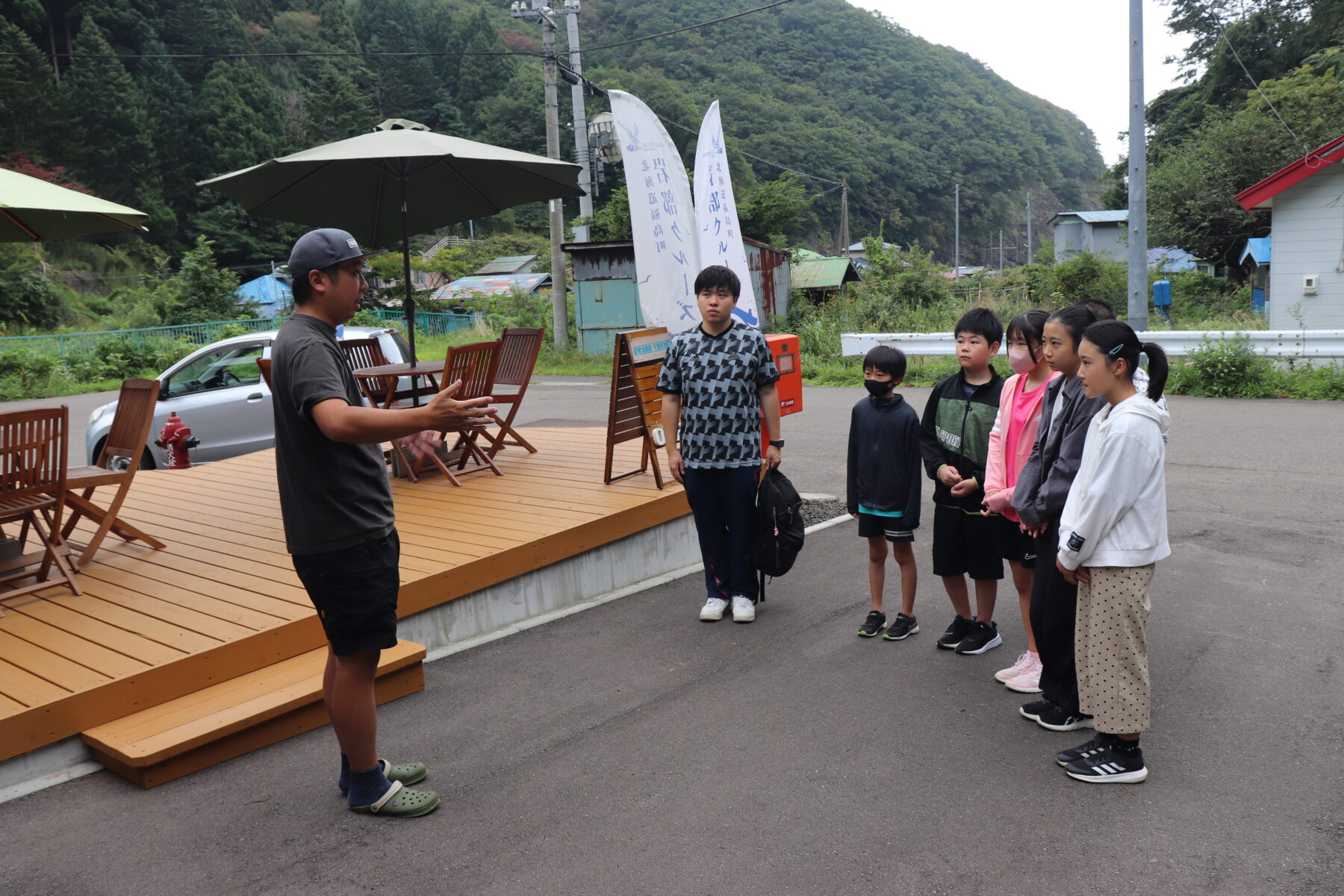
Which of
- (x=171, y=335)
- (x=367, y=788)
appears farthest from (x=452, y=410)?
(x=171, y=335)

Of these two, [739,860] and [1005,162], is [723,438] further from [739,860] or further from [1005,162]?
[1005,162]

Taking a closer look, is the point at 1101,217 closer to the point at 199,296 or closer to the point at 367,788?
the point at 199,296

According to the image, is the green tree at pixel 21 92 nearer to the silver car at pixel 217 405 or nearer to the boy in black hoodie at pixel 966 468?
the silver car at pixel 217 405

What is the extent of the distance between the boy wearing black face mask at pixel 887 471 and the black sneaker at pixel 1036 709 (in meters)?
0.96

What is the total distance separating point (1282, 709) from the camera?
3738 mm

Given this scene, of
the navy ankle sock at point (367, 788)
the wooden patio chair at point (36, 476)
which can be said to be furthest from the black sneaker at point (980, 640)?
the wooden patio chair at point (36, 476)

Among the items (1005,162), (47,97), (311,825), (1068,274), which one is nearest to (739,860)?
(311,825)

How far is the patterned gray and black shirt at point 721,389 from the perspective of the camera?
16.0 ft

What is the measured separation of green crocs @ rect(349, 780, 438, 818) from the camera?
3.13 meters

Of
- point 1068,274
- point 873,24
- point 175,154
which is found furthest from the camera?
point 873,24

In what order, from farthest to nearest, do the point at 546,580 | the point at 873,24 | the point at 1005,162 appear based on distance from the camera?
the point at 1005,162 → the point at 873,24 → the point at 546,580

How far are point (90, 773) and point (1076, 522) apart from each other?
3582 mm

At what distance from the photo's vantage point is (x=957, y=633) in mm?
4555

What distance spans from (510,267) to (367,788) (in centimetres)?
5707
